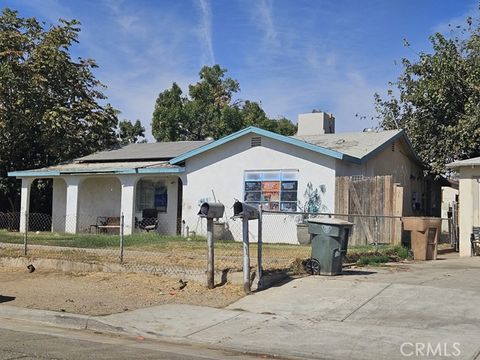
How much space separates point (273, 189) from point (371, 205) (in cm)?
368

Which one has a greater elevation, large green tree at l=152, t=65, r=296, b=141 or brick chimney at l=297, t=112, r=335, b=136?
large green tree at l=152, t=65, r=296, b=141

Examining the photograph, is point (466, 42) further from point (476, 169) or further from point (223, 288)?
A: point (223, 288)

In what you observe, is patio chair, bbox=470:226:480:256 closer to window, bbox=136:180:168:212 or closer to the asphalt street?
window, bbox=136:180:168:212

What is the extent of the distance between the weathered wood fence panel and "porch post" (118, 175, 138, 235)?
27.8 feet

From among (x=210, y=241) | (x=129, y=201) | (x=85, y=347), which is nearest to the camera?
(x=85, y=347)

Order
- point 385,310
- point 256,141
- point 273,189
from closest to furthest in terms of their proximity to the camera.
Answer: point 385,310 → point 273,189 → point 256,141

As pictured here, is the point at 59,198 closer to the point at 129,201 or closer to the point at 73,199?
the point at 73,199

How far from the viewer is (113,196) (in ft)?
81.5

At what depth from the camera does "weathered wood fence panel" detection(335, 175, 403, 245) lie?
661 inches

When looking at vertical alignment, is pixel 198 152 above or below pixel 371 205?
above

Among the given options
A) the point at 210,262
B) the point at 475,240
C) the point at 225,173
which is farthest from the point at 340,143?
the point at 210,262

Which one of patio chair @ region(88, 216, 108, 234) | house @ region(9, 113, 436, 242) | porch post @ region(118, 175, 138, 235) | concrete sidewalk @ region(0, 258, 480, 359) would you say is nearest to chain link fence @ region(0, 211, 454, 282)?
patio chair @ region(88, 216, 108, 234)

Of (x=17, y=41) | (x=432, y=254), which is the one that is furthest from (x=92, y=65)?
(x=432, y=254)

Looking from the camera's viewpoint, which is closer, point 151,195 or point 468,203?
point 468,203
